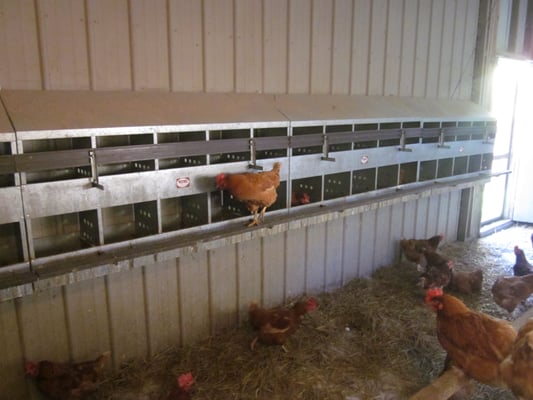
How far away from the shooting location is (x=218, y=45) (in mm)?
2213

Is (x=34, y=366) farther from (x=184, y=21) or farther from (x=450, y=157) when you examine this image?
(x=450, y=157)

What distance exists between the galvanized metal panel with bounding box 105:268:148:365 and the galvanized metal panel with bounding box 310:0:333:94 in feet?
4.89

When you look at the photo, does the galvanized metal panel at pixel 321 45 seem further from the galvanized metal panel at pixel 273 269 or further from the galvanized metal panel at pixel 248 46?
the galvanized metal panel at pixel 273 269

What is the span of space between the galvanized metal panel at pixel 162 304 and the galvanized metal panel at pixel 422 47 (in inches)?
92.2

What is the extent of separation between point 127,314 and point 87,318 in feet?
0.62

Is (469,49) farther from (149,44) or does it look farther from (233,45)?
(149,44)

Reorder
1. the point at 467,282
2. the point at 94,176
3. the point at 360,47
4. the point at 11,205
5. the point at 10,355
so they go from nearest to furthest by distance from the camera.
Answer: the point at 11,205, the point at 94,176, the point at 10,355, the point at 360,47, the point at 467,282

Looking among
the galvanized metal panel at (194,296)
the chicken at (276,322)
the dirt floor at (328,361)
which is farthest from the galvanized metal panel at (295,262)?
the galvanized metal panel at (194,296)

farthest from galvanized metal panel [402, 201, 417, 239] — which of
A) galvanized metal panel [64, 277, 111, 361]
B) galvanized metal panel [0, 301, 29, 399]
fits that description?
galvanized metal panel [0, 301, 29, 399]

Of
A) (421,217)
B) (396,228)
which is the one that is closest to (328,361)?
(396,228)

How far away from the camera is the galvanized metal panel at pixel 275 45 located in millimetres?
2404

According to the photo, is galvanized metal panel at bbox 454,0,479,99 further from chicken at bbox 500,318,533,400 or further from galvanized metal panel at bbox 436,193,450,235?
chicken at bbox 500,318,533,400

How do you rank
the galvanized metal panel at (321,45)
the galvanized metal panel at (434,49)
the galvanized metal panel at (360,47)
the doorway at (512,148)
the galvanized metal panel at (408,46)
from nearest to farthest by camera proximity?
the galvanized metal panel at (321,45), the galvanized metal panel at (360,47), the galvanized metal panel at (408,46), the galvanized metal panel at (434,49), the doorway at (512,148)

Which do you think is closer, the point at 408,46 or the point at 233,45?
the point at 233,45
